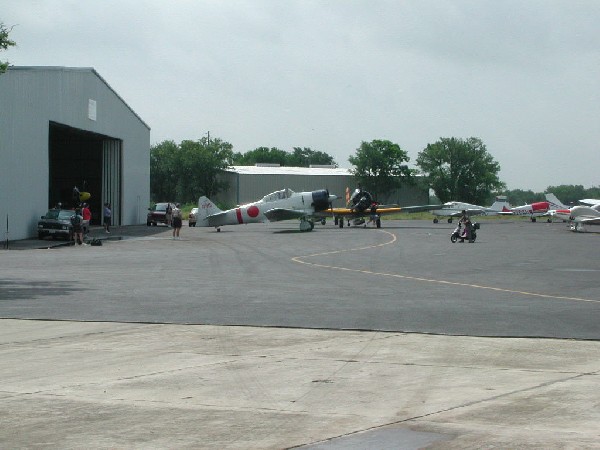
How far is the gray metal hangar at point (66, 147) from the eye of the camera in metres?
45.1

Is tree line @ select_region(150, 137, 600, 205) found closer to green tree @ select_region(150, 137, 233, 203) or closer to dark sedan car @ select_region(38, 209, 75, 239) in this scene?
green tree @ select_region(150, 137, 233, 203)

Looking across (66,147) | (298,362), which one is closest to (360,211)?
(66,147)

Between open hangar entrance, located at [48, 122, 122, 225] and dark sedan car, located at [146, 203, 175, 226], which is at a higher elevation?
open hangar entrance, located at [48, 122, 122, 225]

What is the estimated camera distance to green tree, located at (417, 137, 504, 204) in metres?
139

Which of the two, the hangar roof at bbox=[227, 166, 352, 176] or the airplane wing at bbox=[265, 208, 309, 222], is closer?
the airplane wing at bbox=[265, 208, 309, 222]

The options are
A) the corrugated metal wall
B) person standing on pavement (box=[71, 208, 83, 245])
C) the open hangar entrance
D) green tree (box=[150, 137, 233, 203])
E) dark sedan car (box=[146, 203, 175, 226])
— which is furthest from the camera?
green tree (box=[150, 137, 233, 203])

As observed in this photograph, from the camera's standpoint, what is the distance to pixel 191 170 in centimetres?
12656

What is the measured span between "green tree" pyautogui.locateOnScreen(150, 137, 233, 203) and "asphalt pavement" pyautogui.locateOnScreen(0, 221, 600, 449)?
339 ft

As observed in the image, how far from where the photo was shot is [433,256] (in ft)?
107

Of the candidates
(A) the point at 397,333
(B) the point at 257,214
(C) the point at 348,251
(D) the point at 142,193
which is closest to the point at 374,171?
(D) the point at 142,193

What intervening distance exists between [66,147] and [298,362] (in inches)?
2435

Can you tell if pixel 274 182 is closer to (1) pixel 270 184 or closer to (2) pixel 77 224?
(1) pixel 270 184

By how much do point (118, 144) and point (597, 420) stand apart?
61.6 m

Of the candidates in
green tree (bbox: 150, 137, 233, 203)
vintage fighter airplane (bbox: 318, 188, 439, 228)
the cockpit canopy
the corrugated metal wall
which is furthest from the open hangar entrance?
green tree (bbox: 150, 137, 233, 203)
